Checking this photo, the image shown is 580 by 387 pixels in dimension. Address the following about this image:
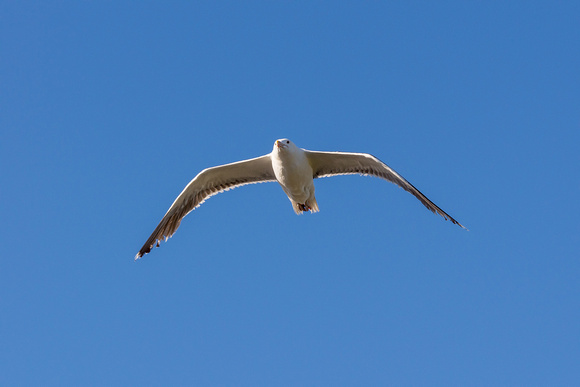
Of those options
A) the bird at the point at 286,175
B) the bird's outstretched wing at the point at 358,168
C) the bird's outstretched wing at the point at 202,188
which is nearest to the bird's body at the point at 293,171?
the bird at the point at 286,175

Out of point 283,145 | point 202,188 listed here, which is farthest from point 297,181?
point 202,188

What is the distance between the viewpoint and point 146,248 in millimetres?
16016

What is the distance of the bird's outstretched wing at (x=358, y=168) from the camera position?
14.5 meters

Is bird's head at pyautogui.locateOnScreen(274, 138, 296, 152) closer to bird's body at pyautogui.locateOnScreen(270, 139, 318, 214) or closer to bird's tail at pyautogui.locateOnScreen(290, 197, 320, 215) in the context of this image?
bird's body at pyautogui.locateOnScreen(270, 139, 318, 214)

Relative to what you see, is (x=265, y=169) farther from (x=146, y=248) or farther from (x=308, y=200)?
(x=146, y=248)

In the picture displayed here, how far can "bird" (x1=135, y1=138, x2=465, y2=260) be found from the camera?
48.3 ft

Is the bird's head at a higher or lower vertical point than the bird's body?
higher

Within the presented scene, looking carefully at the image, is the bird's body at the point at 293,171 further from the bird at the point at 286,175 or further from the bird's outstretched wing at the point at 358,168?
the bird's outstretched wing at the point at 358,168

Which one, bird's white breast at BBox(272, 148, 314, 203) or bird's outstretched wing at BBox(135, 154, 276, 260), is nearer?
bird's white breast at BBox(272, 148, 314, 203)

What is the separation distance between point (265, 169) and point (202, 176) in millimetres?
1362

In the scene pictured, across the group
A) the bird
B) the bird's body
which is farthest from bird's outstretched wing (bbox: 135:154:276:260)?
the bird's body

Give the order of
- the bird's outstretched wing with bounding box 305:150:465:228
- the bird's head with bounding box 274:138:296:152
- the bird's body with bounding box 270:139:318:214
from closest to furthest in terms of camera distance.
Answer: the bird's outstretched wing with bounding box 305:150:465:228, the bird's head with bounding box 274:138:296:152, the bird's body with bounding box 270:139:318:214

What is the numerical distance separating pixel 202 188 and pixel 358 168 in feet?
11.4

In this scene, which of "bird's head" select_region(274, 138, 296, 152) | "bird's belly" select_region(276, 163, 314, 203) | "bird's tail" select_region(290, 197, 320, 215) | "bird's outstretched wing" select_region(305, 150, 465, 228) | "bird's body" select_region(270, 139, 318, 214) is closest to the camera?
"bird's outstretched wing" select_region(305, 150, 465, 228)
